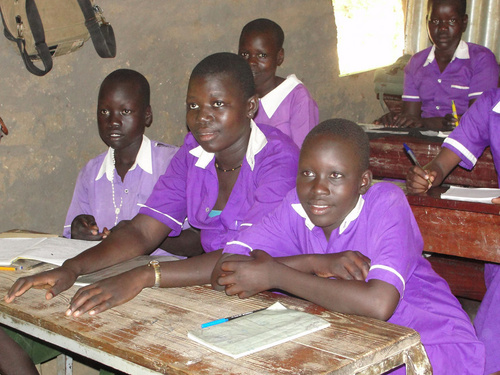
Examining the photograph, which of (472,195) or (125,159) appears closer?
(472,195)

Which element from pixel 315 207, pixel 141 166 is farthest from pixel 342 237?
pixel 141 166

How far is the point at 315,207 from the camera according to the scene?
1.94 meters

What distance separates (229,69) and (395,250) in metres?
0.94

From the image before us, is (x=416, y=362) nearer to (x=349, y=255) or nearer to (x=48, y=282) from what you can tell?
(x=349, y=255)

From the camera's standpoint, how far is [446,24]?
4582 millimetres

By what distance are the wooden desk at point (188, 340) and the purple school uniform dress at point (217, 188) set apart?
19.7 inches

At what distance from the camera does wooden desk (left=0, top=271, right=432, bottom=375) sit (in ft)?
4.35

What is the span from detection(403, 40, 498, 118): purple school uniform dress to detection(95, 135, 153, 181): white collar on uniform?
267 centimetres

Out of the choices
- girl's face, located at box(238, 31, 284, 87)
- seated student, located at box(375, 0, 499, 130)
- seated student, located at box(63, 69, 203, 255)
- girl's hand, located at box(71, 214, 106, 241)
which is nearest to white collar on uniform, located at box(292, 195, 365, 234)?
girl's hand, located at box(71, 214, 106, 241)

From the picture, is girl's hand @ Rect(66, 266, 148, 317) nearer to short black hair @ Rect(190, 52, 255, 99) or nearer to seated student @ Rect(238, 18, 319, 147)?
short black hair @ Rect(190, 52, 255, 99)

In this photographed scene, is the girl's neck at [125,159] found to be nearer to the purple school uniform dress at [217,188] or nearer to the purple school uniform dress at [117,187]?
the purple school uniform dress at [117,187]

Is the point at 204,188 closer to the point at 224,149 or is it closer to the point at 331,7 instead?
the point at 224,149

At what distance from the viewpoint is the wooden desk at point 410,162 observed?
3316 millimetres

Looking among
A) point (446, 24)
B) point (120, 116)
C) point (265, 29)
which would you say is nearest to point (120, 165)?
point (120, 116)
